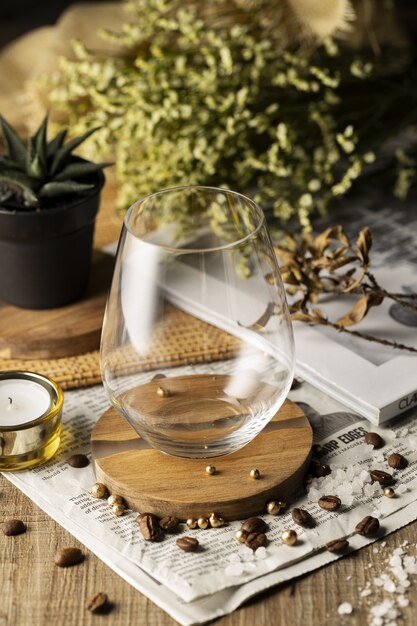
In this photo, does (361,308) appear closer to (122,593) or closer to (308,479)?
(308,479)

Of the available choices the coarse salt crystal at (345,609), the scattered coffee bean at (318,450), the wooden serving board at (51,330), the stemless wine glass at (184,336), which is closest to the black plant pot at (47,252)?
the wooden serving board at (51,330)

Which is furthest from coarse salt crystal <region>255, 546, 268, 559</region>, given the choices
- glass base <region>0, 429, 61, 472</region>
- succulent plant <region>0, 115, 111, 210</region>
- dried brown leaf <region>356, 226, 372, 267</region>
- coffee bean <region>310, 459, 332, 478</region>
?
succulent plant <region>0, 115, 111, 210</region>

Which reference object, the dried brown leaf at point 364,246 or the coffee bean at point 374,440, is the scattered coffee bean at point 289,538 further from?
the dried brown leaf at point 364,246

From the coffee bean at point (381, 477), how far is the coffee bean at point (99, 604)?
0.25 m

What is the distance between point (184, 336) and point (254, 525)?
0.66ft

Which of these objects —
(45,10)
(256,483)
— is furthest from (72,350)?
(45,10)

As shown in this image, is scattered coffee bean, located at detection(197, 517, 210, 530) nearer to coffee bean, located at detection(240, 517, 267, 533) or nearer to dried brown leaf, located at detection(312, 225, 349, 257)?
coffee bean, located at detection(240, 517, 267, 533)

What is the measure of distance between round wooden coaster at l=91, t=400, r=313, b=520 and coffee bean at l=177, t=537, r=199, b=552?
0.09ft

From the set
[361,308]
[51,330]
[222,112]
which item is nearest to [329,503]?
[361,308]

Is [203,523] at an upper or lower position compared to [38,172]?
lower

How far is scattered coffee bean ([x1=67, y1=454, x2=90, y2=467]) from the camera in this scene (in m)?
0.81

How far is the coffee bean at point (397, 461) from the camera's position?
0.80 m

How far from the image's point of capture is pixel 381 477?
2.56 ft

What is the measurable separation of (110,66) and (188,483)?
2.01ft
